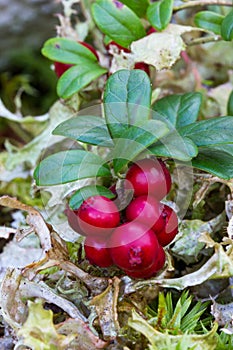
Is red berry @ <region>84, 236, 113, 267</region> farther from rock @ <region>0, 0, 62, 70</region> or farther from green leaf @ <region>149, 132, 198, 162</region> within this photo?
rock @ <region>0, 0, 62, 70</region>

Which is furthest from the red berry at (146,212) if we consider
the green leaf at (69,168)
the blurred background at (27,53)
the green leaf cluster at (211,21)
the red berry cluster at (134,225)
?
the blurred background at (27,53)

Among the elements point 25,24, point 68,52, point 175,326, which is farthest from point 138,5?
point 25,24

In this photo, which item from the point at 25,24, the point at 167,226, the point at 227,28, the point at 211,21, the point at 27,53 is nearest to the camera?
the point at 167,226

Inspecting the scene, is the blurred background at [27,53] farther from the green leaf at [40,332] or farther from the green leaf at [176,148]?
the green leaf at [40,332]

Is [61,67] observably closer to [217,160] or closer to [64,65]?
[64,65]

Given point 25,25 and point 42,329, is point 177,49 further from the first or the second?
point 25,25

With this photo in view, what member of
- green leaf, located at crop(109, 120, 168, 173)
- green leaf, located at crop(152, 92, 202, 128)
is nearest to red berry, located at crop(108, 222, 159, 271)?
green leaf, located at crop(109, 120, 168, 173)

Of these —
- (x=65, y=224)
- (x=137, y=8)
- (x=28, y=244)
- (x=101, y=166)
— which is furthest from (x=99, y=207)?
(x=137, y=8)
